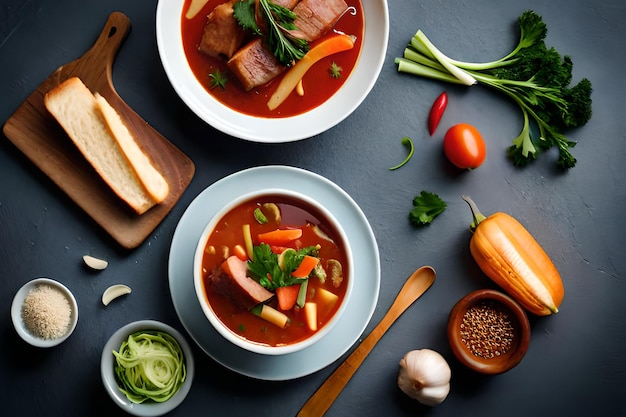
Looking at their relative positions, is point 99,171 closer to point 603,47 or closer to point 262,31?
point 262,31

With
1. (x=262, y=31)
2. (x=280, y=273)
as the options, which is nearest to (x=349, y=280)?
(x=280, y=273)

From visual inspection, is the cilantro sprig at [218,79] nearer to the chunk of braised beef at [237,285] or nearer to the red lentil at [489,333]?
the chunk of braised beef at [237,285]

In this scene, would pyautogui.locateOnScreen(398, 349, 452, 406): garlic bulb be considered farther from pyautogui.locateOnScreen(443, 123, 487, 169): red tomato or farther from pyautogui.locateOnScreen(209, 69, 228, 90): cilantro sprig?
Result: pyautogui.locateOnScreen(209, 69, 228, 90): cilantro sprig

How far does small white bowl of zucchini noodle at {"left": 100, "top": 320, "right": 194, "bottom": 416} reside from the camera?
2963 mm

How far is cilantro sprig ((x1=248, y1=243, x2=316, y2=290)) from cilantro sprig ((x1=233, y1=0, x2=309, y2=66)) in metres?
0.98

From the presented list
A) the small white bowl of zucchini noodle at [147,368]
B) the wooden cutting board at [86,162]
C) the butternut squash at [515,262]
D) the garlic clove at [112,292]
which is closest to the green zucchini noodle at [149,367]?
the small white bowl of zucchini noodle at [147,368]

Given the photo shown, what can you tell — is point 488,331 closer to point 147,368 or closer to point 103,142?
point 147,368

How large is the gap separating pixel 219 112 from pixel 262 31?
18.1 inches

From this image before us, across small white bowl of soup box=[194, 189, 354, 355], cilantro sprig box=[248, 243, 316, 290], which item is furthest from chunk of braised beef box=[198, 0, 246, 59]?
cilantro sprig box=[248, 243, 316, 290]

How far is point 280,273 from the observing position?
278 centimetres

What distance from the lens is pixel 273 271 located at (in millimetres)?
2781

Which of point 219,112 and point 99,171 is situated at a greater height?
point 219,112

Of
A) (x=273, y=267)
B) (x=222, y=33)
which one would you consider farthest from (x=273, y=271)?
(x=222, y=33)

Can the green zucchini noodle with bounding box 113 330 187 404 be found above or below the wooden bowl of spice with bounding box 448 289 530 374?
below
